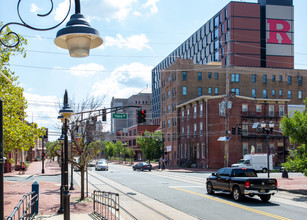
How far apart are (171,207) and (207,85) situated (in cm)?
5537

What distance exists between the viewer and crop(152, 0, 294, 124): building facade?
80688 millimetres

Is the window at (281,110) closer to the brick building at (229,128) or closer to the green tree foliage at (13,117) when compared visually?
the brick building at (229,128)

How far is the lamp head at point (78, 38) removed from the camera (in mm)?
5301

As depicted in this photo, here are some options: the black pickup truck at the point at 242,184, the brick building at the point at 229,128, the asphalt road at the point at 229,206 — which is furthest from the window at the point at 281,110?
the black pickup truck at the point at 242,184

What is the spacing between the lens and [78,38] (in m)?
5.41

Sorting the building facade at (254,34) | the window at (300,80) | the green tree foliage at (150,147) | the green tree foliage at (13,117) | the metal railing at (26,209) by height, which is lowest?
the green tree foliage at (150,147)

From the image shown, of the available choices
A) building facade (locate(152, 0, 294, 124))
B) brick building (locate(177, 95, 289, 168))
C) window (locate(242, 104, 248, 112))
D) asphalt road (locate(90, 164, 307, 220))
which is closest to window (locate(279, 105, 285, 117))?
brick building (locate(177, 95, 289, 168))

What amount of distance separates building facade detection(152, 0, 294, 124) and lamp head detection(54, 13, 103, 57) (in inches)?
2917

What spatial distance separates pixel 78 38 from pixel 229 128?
53.8 meters

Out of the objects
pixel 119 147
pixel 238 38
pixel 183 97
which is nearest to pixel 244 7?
pixel 238 38

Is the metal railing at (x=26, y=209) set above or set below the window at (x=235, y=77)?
below

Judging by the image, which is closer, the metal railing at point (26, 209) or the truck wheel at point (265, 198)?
the metal railing at point (26, 209)

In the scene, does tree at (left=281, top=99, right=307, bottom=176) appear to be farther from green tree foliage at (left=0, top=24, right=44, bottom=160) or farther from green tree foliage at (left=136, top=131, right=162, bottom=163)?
green tree foliage at (left=136, top=131, right=162, bottom=163)

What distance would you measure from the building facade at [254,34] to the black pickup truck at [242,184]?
194 feet
